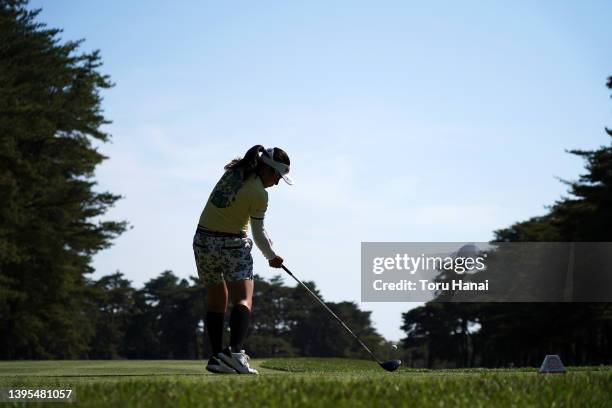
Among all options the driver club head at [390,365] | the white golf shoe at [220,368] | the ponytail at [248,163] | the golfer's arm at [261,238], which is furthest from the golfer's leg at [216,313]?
the driver club head at [390,365]

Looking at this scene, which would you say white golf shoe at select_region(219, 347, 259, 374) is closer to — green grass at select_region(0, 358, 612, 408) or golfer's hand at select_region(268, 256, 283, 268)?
golfer's hand at select_region(268, 256, 283, 268)

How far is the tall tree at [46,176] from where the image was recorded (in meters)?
39.9

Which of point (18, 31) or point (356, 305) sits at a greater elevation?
point (18, 31)

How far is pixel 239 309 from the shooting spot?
372 inches

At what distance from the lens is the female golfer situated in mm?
9289

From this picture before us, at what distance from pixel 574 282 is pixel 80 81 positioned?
29.9m

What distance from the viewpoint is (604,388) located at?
7668mm

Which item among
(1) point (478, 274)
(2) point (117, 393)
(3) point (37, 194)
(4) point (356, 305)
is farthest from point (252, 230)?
(4) point (356, 305)

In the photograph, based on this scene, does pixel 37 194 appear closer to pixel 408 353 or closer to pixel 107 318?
pixel 107 318

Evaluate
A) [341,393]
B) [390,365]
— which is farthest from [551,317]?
[341,393]

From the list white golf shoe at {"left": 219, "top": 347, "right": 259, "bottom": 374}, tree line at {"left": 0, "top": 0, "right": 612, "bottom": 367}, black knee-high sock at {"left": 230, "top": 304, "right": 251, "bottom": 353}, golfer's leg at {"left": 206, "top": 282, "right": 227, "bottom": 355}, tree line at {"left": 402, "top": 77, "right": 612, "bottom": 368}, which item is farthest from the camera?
tree line at {"left": 402, "top": 77, "right": 612, "bottom": 368}

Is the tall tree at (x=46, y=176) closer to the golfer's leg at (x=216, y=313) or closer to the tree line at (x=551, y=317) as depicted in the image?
the tree line at (x=551, y=317)

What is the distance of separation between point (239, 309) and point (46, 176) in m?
36.2

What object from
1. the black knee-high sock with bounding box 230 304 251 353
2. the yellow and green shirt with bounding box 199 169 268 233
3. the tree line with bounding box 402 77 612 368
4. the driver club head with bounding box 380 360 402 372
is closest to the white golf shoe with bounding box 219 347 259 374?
the black knee-high sock with bounding box 230 304 251 353
